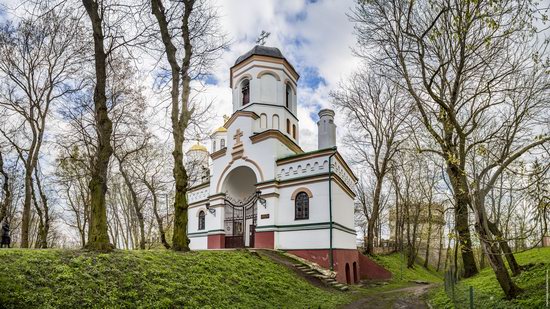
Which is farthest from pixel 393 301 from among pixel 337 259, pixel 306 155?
pixel 306 155

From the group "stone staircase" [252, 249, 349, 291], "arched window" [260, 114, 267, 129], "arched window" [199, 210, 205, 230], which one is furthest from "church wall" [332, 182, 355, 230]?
"arched window" [199, 210, 205, 230]

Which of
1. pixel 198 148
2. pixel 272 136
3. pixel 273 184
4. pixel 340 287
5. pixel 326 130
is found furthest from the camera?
pixel 198 148

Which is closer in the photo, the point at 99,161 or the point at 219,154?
the point at 99,161

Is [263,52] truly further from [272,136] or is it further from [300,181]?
[300,181]

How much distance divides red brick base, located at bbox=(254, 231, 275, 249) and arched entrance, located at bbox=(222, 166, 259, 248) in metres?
1.09

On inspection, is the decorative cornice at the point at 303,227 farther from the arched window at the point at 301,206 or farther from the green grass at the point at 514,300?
the green grass at the point at 514,300

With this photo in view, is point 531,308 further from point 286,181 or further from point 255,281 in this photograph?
point 286,181

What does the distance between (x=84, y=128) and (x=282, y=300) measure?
12999mm

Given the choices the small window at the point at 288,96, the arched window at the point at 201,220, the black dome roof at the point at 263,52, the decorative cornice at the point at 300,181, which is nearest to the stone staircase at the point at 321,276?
the decorative cornice at the point at 300,181

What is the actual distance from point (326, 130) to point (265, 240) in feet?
21.6

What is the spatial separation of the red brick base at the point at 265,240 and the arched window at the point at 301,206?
1.51 metres

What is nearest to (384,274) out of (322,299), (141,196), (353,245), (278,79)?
(353,245)

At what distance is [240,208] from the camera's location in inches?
767

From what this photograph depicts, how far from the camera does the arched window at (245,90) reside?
20.4 metres
